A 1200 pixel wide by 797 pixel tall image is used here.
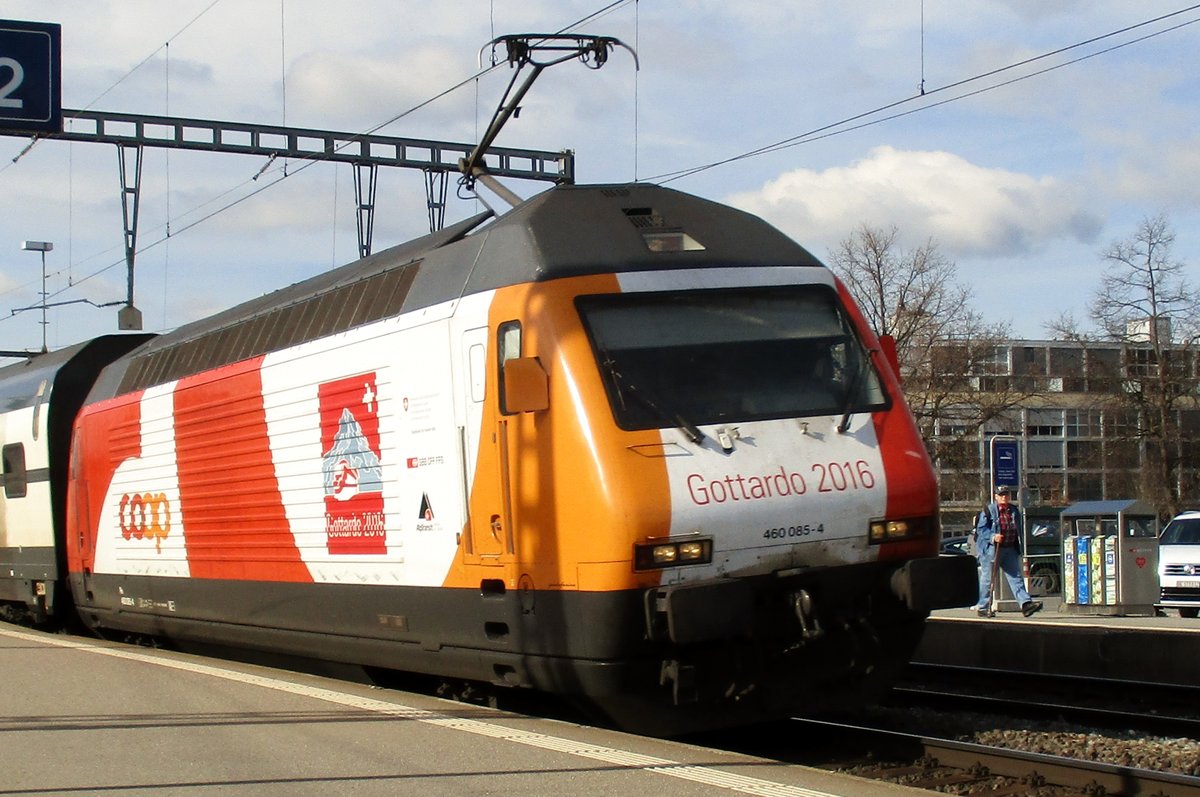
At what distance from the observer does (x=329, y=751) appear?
26.1ft

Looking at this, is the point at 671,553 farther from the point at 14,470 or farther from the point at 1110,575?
the point at 1110,575

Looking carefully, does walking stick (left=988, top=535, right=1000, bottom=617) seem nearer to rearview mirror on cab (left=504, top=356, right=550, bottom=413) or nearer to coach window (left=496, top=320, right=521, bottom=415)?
coach window (left=496, top=320, right=521, bottom=415)

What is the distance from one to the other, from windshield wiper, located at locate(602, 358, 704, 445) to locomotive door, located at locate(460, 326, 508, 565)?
0.86 metres

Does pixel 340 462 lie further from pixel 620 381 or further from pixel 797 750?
pixel 797 750

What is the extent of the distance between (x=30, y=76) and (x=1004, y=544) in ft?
38.6

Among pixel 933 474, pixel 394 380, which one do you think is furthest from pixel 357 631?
pixel 933 474

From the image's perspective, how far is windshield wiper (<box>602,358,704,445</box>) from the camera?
27.3ft

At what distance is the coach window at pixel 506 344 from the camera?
878cm

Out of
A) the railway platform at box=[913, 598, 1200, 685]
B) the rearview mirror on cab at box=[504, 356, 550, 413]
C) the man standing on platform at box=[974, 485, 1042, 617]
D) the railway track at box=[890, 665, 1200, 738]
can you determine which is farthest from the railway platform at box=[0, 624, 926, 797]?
the man standing on platform at box=[974, 485, 1042, 617]

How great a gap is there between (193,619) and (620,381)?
23.3 feet

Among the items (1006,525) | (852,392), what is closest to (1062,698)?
(852,392)

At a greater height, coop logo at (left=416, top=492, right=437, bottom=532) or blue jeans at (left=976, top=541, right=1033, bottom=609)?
coop logo at (left=416, top=492, right=437, bottom=532)

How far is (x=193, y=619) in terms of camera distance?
14.0m

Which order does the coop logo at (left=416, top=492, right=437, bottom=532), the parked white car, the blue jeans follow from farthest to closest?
the parked white car, the blue jeans, the coop logo at (left=416, top=492, right=437, bottom=532)
